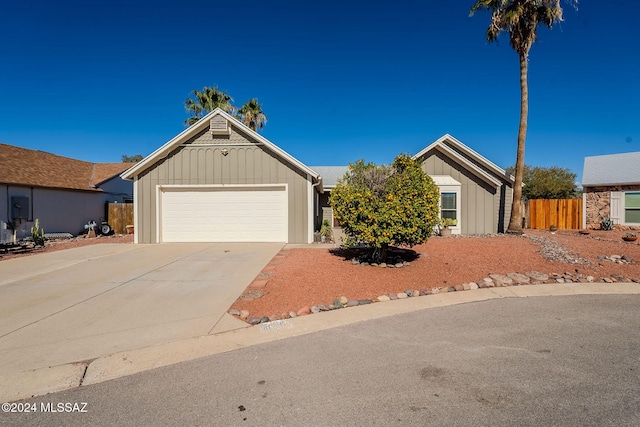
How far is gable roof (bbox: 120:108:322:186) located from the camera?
12945mm

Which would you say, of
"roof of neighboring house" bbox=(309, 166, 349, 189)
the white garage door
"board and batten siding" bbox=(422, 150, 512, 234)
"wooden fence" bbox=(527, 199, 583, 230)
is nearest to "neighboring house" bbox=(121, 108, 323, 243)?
the white garage door

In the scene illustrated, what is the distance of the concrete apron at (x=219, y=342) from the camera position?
3486mm

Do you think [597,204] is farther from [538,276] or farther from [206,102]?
[206,102]

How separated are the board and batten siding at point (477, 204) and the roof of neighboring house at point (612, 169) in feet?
24.9

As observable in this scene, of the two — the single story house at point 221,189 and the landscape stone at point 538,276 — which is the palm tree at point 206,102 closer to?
the single story house at point 221,189

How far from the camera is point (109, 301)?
604 centimetres

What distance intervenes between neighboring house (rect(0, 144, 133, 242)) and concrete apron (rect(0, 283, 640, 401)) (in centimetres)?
1613

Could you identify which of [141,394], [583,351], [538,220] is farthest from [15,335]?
[538,220]

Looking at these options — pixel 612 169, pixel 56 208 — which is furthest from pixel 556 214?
pixel 56 208

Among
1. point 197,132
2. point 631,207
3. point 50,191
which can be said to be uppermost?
point 197,132

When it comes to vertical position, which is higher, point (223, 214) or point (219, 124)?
point (219, 124)

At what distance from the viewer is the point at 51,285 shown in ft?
23.6

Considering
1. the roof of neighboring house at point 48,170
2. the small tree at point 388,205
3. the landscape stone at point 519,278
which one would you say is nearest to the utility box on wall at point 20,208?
the roof of neighboring house at point 48,170

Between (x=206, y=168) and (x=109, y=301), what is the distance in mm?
8112
